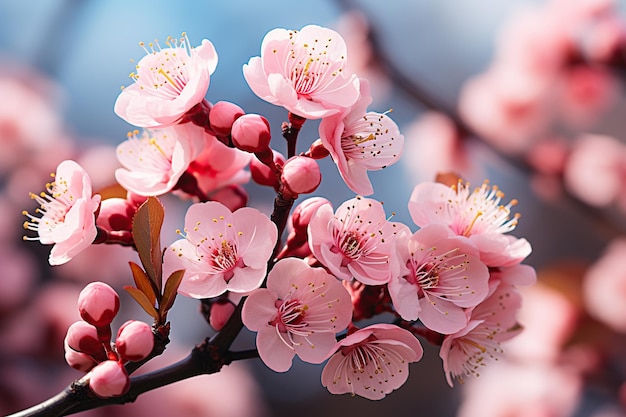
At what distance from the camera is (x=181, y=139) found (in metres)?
0.50

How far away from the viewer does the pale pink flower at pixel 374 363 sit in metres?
0.45

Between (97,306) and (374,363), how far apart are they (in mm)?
Answer: 208

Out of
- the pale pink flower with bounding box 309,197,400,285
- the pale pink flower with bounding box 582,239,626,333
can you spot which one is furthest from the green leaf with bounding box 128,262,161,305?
the pale pink flower with bounding box 582,239,626,333

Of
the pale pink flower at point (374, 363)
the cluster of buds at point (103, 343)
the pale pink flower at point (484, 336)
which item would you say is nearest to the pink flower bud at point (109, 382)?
the cluster of buds at point (103, 343)

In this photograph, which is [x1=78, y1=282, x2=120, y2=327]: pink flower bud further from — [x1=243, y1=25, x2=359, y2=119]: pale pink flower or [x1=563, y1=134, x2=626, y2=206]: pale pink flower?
[x1=563, y1=134, x2=626, y2=206]: pale pink flower

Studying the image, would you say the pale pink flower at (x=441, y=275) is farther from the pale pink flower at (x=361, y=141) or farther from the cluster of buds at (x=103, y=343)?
the cluster of buds at (x=103, y=343)

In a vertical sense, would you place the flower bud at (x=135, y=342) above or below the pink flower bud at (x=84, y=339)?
above

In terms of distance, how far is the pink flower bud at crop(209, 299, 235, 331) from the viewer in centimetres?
48

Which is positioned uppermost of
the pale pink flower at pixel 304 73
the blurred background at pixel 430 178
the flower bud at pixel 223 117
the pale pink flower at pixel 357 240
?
the pale pink flower at pixel 304 73

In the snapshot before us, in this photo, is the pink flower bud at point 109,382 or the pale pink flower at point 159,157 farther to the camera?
the pale pink flower at point 159,157

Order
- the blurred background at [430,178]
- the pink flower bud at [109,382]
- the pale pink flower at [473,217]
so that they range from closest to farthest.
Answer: the pink flower bud at [109,382], the pale pink flower at [473,217], the blurred background at [430,178]

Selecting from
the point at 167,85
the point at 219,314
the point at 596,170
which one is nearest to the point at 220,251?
the point at 219,314

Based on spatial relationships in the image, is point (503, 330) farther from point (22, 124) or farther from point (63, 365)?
point (22, 124)

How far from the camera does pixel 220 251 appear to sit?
458mm
